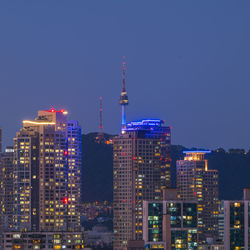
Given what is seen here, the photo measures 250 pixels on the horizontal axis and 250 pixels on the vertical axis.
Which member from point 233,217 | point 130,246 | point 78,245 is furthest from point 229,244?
point 78,245

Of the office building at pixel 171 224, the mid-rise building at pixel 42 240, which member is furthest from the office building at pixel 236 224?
the mid-rise building at pixel 42 240

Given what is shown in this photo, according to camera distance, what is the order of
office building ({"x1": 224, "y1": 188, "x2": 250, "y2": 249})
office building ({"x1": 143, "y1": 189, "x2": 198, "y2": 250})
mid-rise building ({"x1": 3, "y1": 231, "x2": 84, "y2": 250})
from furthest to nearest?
mid-rise building ({"x1": 3, "y1": 231, "x2": 84, "y2": 250}) < office building ({"x1": 143, "y1": 189, "x2": 198, "y2": 250}) < office building ({"x1": 224, "y1": 188, "x2": 250, "y2": 249})

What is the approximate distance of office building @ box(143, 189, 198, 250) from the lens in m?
158

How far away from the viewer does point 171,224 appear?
15800cm

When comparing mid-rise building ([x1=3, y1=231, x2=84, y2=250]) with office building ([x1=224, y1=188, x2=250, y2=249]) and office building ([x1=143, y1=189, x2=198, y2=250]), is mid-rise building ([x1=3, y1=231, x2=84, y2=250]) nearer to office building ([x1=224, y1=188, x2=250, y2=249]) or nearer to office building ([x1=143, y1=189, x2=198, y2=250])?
office building ([x1=143, y1=189, x2=198, y2=250])

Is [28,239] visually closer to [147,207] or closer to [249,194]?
[147,207]

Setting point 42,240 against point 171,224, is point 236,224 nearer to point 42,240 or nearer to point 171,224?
point 171,224

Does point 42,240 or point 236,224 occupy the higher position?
point 236,224

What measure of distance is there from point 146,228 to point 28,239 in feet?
56.7

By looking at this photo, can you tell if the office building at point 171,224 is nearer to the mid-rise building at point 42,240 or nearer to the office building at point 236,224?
the office building at point 236,224

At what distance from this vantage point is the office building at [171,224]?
158 meters

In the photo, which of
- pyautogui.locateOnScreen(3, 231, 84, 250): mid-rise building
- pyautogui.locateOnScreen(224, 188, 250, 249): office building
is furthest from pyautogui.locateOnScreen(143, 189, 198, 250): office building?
pyautogui.locateOnScreen(3, 231, 84, 250): mid-rise building

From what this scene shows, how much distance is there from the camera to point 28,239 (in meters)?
165

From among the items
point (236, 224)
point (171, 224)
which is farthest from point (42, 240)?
point (236, 224)
